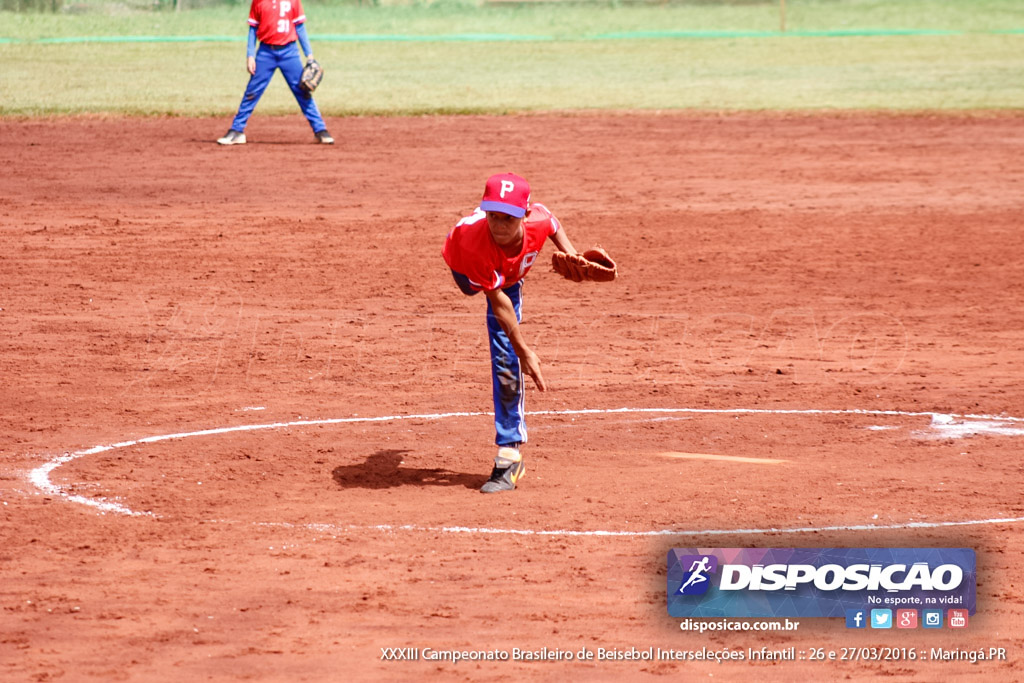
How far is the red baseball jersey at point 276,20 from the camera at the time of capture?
2002cm

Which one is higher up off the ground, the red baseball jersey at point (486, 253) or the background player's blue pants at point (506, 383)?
the red baseball jersey at point (486, 253)

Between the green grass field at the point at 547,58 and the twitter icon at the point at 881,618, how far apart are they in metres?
19.7

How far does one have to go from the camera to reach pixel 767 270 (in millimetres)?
14734

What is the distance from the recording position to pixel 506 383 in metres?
8.18

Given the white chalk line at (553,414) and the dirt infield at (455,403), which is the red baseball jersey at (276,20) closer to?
the dirt infield at (455,403)

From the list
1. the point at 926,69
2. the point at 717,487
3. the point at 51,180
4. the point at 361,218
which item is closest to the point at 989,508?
the point at 717,487

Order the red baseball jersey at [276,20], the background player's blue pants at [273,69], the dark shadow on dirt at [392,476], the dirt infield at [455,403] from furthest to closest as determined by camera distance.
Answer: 1. the background player's blue pants at [273,69]
2. the red baseball jersey at [276,20]
3. the dark shadow on dirt at [392,476]
4. the dirt infield at [455,403]

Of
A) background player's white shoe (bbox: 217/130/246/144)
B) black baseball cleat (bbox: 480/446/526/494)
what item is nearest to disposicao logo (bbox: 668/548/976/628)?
black baseball cleat (bbox: 480/446/526/494)

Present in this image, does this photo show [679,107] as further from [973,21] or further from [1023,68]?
[973,21]

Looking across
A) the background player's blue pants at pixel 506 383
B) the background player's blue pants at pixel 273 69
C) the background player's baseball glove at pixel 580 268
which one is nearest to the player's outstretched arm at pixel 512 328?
the background player's blue pants at pixel 506 383

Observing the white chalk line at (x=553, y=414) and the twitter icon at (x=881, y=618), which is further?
the white chalk line at (x=553, y=414)

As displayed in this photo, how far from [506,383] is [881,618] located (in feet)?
8.75

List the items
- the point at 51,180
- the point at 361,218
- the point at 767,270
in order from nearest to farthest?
the point at 767,270
the point at 361,218
the point at 51,180

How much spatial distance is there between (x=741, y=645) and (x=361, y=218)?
11121 millimetres
